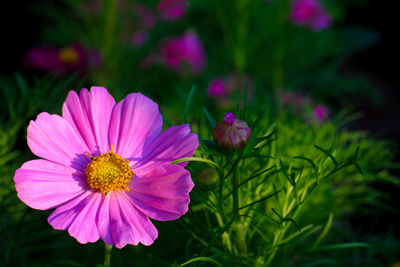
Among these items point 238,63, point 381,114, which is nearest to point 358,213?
point 238,63

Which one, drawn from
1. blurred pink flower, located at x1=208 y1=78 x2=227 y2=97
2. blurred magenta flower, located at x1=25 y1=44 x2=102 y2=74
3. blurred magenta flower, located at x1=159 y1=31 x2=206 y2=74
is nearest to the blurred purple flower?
blurred magenta flower, located at x1=159 y1=31 x2=206 y2=74

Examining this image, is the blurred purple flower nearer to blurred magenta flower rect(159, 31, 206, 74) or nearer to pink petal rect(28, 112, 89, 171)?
blurred magenta flower rect(159, 31, 206, 74)

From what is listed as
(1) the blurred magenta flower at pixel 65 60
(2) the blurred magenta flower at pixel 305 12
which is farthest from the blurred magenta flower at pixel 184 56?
(2) the blurred magenta flower at pixel 305 12

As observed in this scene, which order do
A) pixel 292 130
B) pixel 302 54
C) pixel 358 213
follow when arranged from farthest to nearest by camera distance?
pixel 302 54
pixel 358 213
pixel 292 130

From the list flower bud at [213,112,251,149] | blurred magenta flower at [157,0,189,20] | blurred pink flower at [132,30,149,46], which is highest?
flower bud at [213,112,251,149]

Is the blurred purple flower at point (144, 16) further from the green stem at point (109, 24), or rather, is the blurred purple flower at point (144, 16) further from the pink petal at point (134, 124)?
the pink petal at point (134, 124)

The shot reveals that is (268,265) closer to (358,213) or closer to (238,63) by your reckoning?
(358,213)
